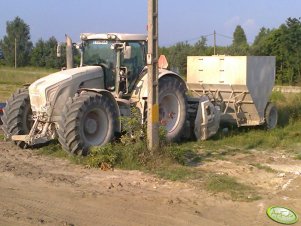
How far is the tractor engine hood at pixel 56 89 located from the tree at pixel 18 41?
58636mm

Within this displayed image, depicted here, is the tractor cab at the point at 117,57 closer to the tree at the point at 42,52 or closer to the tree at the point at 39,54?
the tree at the point at 42,52

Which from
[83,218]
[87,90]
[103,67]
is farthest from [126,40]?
[83,218]

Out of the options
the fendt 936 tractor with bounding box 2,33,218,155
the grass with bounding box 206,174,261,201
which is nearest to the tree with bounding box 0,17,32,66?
the fendt 936 tractor with bounding box 2,33,218,155

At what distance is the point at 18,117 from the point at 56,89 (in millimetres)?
Result: 1167

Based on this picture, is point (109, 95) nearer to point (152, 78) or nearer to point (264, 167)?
point (152, 78)

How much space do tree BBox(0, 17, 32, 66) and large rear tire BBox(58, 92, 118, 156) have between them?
194 feet

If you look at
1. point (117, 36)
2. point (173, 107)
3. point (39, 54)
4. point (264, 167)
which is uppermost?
point (39, 54)

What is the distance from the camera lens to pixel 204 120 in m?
12.4

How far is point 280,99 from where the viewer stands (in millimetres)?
18281

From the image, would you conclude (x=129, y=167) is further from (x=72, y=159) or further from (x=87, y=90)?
(x=87, y=90)

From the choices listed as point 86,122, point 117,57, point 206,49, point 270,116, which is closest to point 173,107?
point 117,57

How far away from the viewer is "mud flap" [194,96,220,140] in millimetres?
12469

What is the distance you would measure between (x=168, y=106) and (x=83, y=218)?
620cm

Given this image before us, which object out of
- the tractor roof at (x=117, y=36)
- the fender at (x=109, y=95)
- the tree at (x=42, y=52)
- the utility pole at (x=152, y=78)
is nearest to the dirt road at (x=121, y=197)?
the utility pole at (x=152, y=78)
